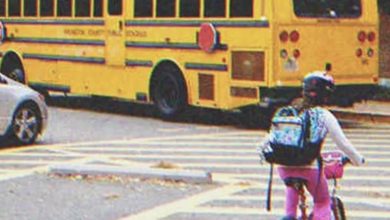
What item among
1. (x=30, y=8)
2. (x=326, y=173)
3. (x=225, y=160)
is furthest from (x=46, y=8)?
(x=326, y=173)

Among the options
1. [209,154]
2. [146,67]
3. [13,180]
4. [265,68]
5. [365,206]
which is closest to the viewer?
[365,206]

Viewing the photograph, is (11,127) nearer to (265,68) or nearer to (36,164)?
(36,164)

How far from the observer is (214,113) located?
2202cm

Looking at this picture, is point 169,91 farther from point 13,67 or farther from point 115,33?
point 13,67

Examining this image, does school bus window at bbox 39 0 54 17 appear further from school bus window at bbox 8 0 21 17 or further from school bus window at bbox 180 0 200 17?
school bus window at bbox 180 0 200 17

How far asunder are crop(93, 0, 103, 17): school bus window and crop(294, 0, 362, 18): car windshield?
16.6 ft

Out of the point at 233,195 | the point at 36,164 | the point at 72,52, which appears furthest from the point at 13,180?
the point at 72,52

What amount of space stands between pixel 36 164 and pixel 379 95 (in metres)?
12.5

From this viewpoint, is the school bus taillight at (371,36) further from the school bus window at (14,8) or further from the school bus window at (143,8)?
the school bus window at (14,8)

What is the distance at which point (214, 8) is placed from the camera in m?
19.1

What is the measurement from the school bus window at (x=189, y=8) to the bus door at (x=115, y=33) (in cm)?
191

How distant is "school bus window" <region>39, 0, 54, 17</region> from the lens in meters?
23.3

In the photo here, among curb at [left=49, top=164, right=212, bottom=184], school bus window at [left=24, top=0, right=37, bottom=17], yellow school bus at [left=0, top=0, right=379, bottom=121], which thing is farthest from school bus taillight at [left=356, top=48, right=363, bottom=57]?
school bus window at [left=24, top=0, right=37, bottom=17]

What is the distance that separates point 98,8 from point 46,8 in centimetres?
200
